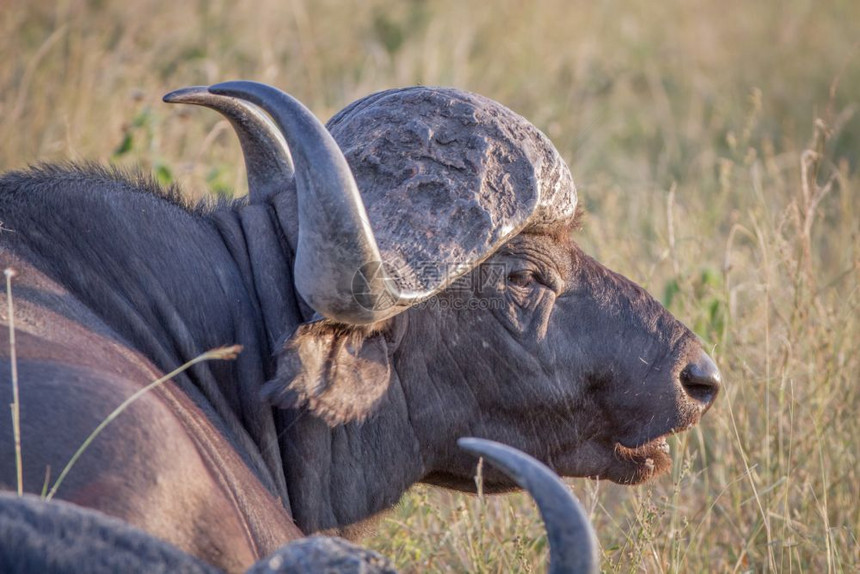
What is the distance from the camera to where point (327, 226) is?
2.90m

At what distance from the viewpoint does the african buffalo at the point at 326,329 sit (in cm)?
266

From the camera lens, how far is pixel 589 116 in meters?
10.8

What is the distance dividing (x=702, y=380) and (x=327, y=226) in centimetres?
170

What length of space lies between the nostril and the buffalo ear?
1.17m

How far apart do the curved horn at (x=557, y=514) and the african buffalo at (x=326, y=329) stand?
0.75 metres

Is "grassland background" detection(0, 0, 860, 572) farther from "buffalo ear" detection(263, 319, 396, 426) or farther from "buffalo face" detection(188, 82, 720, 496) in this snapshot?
"buffalo ear" detection(263, 319, 396, 426)

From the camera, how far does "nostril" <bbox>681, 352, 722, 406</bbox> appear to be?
3.87 metres

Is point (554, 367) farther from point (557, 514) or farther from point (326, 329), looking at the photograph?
point (557, 514)

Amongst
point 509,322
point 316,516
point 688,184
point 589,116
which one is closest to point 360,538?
point 316,516

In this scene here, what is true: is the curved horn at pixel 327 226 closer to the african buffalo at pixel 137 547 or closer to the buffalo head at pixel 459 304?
the buffalo head at pixel 459 304

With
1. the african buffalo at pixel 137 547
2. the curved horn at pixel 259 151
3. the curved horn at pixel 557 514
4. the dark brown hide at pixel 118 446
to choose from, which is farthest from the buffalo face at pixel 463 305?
the african buffalo at pixel 137 547

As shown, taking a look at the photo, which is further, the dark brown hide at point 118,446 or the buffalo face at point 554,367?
the buffalo face at point 554,367

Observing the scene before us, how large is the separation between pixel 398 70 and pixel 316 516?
747 centimetres

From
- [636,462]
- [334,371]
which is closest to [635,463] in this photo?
[636,462]
